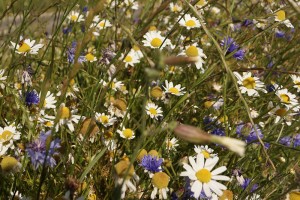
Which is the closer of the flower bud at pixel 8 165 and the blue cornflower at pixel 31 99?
the flower bud at pixel 8 165

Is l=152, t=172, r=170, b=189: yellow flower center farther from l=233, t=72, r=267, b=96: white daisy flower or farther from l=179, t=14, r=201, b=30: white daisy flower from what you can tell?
l=179, t=14, r=201, b=30: white daisy flower

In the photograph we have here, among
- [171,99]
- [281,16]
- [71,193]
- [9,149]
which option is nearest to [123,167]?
[71,193]

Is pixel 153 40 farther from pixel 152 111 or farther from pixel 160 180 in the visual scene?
pixel 160 180

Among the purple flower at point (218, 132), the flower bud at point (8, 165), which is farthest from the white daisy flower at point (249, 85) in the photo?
the flower bud at point (8, 165)

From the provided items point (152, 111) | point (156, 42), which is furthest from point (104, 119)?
point (156, 42)

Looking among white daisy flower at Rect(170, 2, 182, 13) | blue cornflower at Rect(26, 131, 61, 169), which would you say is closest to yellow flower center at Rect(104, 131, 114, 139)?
blue cornflower at Rect(26, 131, 61, 169)

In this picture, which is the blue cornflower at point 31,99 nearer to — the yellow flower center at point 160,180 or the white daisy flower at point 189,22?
the yellow flower center at point 160,180
